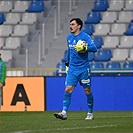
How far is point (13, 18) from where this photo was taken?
97.5 ft

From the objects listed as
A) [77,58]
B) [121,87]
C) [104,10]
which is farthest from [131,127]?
[104,10]

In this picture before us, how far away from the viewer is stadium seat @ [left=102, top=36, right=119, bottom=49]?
27.4 metres

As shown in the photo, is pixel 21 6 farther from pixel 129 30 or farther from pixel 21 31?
pixel 129 30

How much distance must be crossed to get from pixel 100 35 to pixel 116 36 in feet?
2.00

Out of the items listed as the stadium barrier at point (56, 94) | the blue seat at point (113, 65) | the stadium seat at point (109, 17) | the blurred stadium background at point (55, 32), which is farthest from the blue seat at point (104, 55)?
the stadium barrier at point (56, 94)

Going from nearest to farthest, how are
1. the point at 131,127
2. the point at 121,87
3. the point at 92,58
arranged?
1. the point at 131,127
2. the point at 121,87
3. the point at 92,58

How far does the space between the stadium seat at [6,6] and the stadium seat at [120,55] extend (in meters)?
5.54

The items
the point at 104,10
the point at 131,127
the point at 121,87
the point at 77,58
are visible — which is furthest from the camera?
the point at 104,10

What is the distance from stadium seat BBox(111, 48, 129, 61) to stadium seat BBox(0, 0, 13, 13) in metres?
5.54

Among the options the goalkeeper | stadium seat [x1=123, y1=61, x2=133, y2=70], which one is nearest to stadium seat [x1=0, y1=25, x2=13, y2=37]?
stadium seat [x1=123, y1=61, x2=133, y2=70]

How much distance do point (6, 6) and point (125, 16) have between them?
16.8ft

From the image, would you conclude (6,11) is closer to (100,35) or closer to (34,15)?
(34,15)

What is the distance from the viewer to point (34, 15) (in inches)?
1160

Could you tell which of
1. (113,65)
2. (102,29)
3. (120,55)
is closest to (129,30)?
(102,29)
